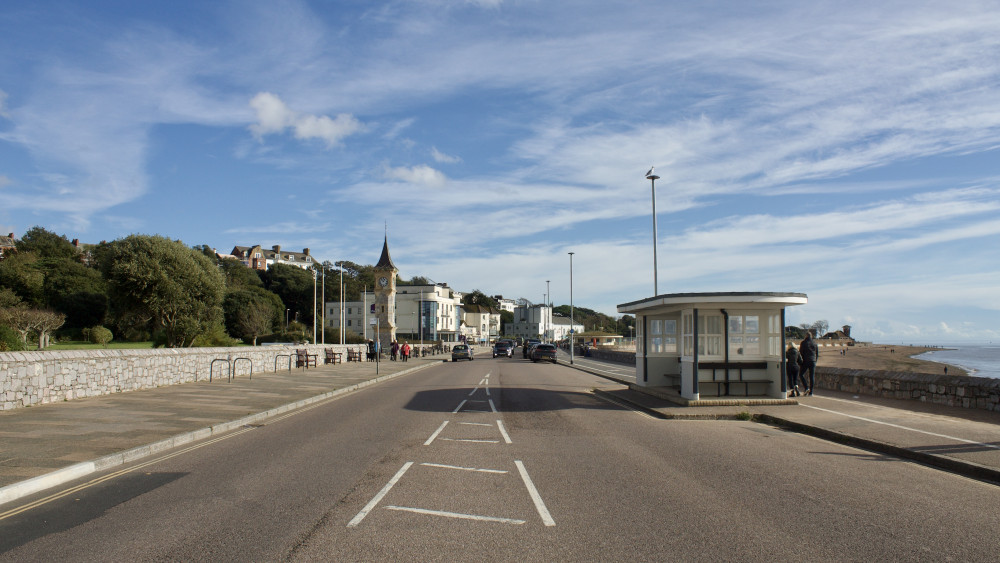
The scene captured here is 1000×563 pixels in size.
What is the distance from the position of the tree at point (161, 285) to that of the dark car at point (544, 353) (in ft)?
80.8

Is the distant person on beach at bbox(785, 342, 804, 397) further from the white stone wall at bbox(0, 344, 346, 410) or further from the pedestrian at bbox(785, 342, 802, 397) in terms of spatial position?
the white stone wall at bbox(0, 344, 346, 410)

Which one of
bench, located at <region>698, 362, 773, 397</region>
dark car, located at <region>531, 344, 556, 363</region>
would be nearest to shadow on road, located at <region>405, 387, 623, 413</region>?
bench, located at <region>698, 362, 773, 397</region>

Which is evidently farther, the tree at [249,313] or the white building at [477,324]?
the white building at [477,324]

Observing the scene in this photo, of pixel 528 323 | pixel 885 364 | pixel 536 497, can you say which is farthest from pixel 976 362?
pixel 528 323

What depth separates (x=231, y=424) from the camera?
12.9 meters

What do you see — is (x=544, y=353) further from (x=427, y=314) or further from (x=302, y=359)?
(x=427, y=314)

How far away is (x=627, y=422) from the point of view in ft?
46.2

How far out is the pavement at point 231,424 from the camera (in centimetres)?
868

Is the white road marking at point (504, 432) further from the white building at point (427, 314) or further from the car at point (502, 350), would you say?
the white building at point (427, 314)

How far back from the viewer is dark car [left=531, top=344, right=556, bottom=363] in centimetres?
5079

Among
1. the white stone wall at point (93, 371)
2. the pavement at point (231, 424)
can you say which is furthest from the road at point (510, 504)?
the white stone wall at point (93, 371)

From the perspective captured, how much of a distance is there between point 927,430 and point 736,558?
8857mm

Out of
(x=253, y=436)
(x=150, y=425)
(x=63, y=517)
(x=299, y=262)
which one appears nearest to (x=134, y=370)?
(x=150, y=425)

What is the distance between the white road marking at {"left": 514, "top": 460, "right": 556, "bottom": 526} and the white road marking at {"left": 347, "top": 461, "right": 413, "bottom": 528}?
5.19ft
